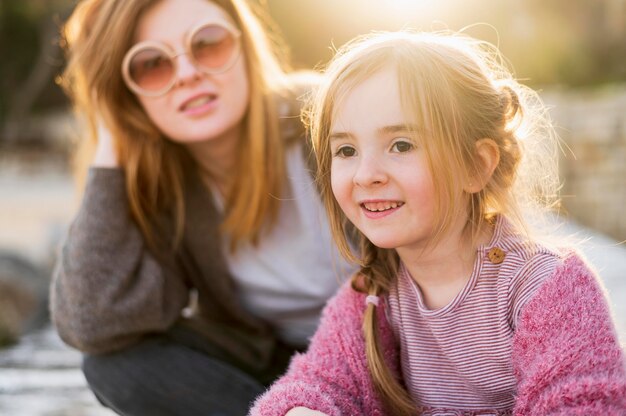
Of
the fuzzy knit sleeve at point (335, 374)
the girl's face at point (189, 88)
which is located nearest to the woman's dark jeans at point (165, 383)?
the fuzzy knit sleeve at point (335, 374)

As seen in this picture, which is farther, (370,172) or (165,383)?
(165,383)

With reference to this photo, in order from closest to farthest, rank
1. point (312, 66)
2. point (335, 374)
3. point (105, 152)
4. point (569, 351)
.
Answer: point (569, 351) → point (335, 374) → point (105, 152) → point (312, 66)

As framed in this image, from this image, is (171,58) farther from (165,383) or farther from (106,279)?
(165,383)

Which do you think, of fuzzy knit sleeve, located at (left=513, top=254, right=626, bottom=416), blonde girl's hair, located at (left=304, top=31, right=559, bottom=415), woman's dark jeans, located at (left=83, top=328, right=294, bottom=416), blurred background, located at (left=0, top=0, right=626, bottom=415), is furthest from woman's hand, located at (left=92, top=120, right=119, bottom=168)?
fuzzy knit sleeve, located at (left=513, top=254, right=626, bottom=416)

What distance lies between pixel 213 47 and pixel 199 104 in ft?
0.54

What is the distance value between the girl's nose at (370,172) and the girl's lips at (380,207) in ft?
0.15

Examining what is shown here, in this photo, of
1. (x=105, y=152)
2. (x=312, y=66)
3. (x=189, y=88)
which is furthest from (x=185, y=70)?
(x=312, y=66)

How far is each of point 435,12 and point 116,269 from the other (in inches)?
286

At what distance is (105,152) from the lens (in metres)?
2.38

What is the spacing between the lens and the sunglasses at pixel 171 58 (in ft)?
7.27

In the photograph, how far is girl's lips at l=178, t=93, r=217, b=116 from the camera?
2234mm

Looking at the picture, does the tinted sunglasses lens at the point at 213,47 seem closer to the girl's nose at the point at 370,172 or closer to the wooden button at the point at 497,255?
the girl's nose at the point at 370,172

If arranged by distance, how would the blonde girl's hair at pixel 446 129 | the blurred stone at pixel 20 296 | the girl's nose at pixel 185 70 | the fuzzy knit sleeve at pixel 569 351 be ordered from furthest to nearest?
1. the blurred stone at pixel 20 296
2. the girl's nose at pixel 185 70
3. the blonde girl's hair at pixel 446 129
4. the fuzzy knit sleeve at pixel 569 351

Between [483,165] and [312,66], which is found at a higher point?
[312,66]
